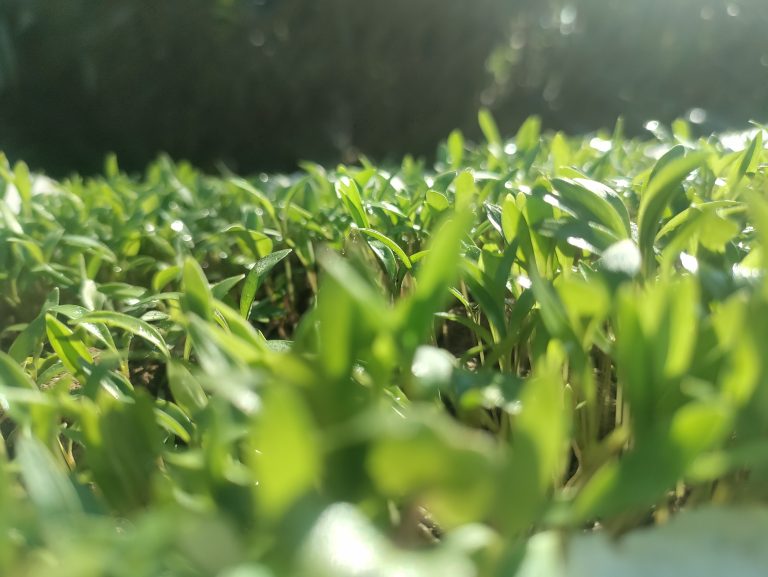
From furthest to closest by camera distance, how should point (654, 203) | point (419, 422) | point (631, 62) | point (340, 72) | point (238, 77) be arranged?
point (631, 62), point (340, 72), point (238, 77), point (654, 203), point (419, 422)

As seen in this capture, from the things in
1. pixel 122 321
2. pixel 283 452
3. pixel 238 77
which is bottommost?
pixel 238 77

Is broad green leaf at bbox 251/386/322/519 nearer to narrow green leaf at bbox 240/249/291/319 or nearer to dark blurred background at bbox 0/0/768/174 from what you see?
narrow green leaf at bbox 240/249/291/319

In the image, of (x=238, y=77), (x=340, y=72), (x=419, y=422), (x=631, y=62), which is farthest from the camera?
(x=631, y=62)

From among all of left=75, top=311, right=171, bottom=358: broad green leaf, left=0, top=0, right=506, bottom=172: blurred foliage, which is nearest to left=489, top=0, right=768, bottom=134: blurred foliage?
left=0, top=0, right=506, bottom=172: blurred foliage

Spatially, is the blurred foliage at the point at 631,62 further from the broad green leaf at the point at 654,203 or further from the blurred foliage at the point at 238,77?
the broad green leaf at the point at 654,203

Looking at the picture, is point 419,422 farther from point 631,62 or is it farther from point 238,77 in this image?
point 631,62

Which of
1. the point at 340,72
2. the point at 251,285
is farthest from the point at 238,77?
the point at 251,285

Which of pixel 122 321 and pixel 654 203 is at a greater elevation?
pixel 654 203

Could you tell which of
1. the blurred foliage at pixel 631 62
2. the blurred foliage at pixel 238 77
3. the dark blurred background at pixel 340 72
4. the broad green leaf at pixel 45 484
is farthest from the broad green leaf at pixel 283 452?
the blurred foliage at pixel 631 62

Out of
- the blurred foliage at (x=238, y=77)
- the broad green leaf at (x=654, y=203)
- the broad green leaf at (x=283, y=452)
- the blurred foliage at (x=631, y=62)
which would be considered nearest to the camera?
the broad green leaf at (x=283, y=452)

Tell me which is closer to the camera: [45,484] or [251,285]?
[45,484]
